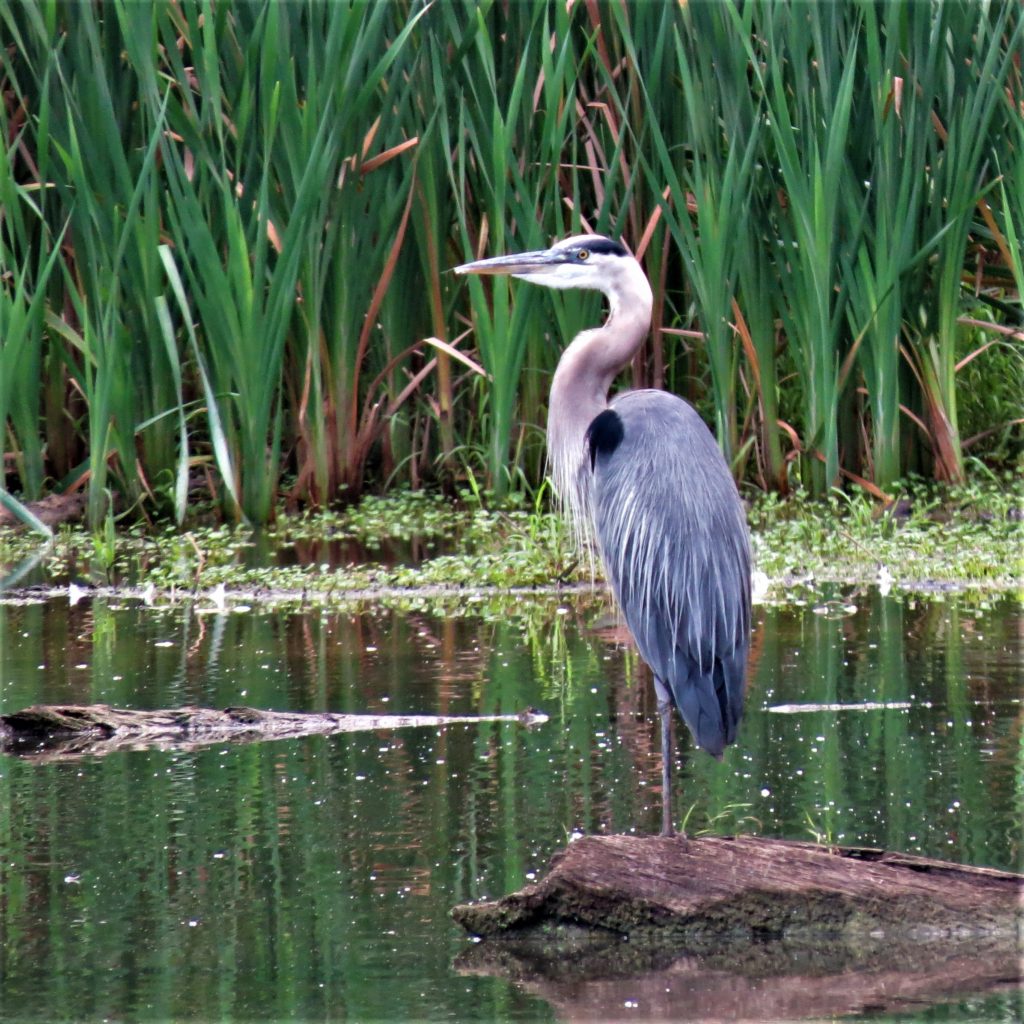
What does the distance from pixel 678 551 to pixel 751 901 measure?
3.56 ft

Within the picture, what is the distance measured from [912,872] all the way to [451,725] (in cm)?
210

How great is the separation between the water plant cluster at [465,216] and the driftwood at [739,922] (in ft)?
16.2

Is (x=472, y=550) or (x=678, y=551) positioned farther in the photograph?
(x=472, y=550)

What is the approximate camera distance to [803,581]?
786 cm

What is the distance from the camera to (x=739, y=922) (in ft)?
12.8

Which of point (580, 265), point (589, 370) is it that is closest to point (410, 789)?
point (589, 370)

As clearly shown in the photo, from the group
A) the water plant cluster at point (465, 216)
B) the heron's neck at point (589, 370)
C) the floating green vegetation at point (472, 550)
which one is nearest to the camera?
the heron's neck at point (589, 370)

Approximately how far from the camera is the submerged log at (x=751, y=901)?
382 cm

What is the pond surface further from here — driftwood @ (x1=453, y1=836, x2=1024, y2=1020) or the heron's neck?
the heron's neck

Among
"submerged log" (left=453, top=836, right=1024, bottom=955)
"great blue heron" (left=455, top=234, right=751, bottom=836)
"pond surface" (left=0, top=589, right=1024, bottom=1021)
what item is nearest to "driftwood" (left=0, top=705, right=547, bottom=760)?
"pond surface" (left=0, top=589, right=1024, bottom=1021)

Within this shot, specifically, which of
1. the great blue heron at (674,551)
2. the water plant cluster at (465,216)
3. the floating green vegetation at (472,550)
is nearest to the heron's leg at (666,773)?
the great blue heron at (674,551)

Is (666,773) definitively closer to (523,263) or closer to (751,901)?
(751,901)

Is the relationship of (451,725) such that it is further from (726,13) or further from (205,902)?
(726,13)

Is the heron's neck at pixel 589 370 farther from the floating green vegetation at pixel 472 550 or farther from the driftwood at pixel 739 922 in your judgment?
the floating green vegetation at pixel 472 550
